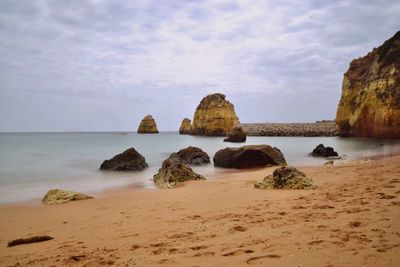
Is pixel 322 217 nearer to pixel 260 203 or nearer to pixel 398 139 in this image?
pixel 260 203

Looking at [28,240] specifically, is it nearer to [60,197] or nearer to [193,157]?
[60,197]

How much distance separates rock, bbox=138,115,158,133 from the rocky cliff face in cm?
7421

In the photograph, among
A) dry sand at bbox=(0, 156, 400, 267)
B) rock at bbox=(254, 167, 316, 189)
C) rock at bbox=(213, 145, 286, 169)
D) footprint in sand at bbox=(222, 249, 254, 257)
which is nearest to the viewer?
dry sand at bbox=(0, 156, 400, 267)

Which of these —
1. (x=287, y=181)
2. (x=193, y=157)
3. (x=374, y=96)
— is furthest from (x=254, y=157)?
(x=374, y=96)

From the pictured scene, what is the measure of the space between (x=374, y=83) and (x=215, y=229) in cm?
4423

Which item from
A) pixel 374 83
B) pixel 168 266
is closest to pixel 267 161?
pixel 168 266

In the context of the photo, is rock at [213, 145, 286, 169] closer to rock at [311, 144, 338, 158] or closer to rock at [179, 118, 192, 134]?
rock at [311, 144, 338, 158]

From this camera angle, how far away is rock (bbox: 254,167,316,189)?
28.0 feet

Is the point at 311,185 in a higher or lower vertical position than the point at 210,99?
lower

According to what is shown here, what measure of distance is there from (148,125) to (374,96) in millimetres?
87093

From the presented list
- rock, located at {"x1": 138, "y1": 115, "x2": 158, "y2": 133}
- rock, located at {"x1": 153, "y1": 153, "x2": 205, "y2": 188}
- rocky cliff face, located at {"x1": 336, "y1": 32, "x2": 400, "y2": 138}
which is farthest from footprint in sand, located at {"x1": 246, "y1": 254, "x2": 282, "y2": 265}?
rock, located at {"x1": 138, "y1": 115, "x2": 158, "y2": 133}

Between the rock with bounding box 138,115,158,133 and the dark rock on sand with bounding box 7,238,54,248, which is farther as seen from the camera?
the rock with bounding box 138,115,158,133

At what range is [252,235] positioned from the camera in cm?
436

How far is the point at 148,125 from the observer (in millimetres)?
119125
